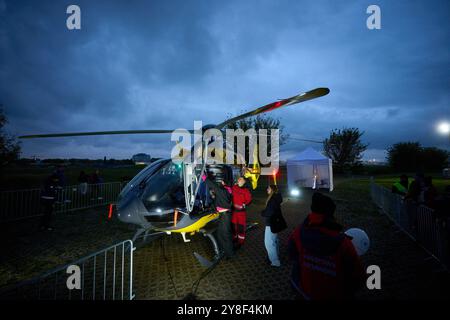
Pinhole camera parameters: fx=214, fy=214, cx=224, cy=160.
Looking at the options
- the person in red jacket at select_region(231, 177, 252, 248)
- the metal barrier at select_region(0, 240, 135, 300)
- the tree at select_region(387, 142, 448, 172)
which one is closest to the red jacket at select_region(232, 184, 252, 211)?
the person in red jacket at select_region(231, 177, 252, 248)

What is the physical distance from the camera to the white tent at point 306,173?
18.0 metres

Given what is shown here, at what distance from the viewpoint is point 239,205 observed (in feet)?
16.9

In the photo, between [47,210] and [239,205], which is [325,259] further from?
[47,210]

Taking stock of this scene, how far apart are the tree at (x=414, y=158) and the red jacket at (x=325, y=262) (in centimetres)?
6459

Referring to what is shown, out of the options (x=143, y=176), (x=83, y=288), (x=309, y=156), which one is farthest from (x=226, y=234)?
(x=309, y=156)

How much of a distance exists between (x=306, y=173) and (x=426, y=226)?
14.8 metres

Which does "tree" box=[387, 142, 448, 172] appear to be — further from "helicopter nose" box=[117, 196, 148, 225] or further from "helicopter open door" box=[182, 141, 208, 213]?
"helicopter nose" box=[117, 196, 148, 225]

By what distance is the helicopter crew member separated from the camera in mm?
4645

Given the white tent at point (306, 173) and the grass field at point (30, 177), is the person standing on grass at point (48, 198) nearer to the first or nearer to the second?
the grass field at point (30, 177)

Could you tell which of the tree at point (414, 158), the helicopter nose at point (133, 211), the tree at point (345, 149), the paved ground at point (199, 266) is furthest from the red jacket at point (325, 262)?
the tree at point (414, 158)

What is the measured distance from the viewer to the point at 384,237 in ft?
20.2

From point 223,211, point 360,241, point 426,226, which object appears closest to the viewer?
point 360,241

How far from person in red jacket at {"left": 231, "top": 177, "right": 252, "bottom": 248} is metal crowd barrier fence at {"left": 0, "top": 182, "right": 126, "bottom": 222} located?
796cm
